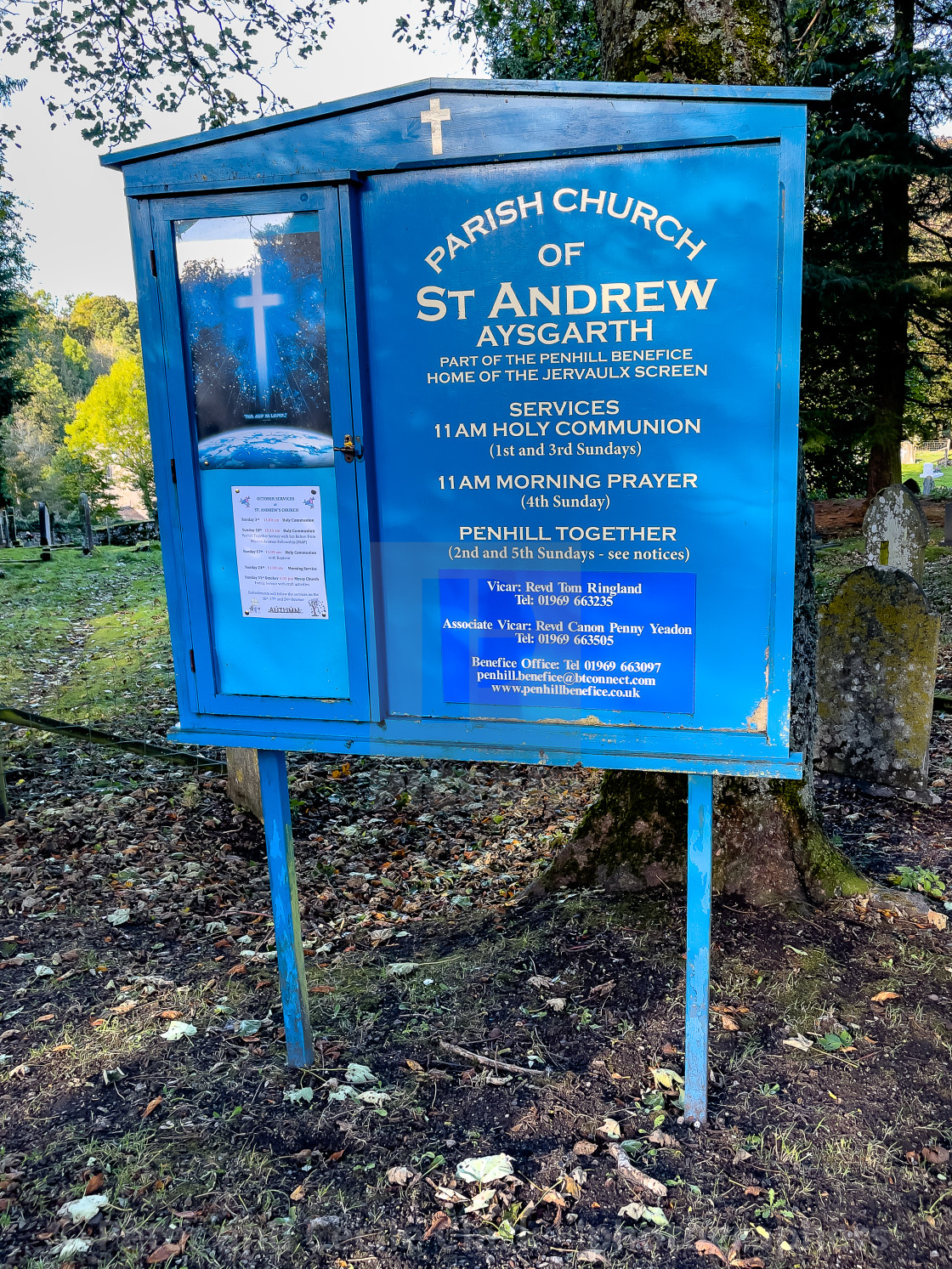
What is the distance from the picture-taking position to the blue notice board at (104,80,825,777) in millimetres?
2498

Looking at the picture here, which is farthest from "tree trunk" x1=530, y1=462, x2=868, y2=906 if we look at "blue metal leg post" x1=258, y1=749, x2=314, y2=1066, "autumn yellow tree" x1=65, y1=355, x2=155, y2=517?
"autumn yellow tree" x1=65, y1=355, x2=155, y2=517

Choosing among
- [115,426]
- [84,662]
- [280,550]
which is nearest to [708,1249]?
[280,550]

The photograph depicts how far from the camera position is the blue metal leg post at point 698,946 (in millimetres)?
2795

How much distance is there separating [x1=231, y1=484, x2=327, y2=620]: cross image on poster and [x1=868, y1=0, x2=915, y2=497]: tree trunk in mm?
13234

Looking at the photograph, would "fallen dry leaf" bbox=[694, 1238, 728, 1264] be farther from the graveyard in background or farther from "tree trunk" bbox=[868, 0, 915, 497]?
the graveyard in background

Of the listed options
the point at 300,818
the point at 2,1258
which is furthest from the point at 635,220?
the point at 300,818

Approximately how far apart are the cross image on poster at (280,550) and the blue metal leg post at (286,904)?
1.70 feet

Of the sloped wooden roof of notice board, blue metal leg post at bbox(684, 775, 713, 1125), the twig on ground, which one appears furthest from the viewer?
the twig on ground

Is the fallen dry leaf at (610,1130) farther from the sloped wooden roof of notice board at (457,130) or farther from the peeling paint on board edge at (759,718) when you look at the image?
the sloped wooden roof of notice board at (457,130)

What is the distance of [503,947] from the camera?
13.1ft

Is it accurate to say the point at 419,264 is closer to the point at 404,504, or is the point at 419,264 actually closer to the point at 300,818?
the point at 404,504

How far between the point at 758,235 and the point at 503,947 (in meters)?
2.91

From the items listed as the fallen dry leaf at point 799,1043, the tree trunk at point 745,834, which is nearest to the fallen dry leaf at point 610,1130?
the fallen dry leaf at point 799,1043

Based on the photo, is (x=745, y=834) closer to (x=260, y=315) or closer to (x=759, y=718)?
(x=759, y=718)
